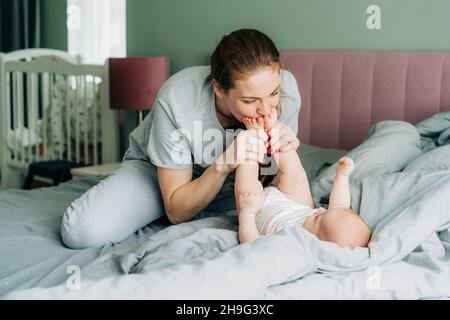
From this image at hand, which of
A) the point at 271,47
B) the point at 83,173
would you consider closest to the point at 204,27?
the point at 83,173

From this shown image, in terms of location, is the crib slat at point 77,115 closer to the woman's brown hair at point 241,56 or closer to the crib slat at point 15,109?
the crib slat at point 15,109

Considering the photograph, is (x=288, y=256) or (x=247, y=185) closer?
(x=288, y=256)

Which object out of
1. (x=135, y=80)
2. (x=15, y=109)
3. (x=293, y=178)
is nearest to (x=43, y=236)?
(x=293, y=178)

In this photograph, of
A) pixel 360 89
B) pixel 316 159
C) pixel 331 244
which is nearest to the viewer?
pixel 331 244

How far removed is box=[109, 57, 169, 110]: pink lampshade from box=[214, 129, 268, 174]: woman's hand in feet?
4.46

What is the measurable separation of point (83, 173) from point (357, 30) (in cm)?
140

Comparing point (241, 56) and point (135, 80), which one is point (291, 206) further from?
point (135, 80)

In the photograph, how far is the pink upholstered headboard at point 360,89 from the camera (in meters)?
2.12

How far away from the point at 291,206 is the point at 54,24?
299 centimetres

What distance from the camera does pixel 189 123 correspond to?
169 centimetres

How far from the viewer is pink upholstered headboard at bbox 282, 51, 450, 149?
2119 millimetres

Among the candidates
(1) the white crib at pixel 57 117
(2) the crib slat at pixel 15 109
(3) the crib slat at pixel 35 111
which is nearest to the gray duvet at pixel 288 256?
(1) the white crib at pixel 57 117

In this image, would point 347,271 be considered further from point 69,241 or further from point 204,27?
point 204,27

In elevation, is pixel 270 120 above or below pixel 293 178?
above
